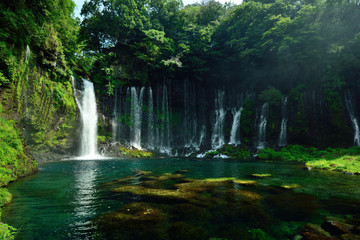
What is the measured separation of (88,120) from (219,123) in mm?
18096

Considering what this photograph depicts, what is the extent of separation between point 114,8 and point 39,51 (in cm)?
1330

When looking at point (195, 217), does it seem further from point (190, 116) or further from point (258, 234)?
point (190, 116)

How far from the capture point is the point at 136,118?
27.2 m

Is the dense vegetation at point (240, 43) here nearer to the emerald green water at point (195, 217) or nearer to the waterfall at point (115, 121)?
the waterfall at point (115, 121)

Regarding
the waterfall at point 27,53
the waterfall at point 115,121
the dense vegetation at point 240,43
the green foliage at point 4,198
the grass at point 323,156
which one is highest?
the dense vegetation at point 240,43

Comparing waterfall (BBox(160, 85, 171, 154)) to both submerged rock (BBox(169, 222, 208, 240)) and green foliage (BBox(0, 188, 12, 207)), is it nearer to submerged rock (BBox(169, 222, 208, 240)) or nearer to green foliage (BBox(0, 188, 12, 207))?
green foliage (BBox(0, 188, 12, 207))

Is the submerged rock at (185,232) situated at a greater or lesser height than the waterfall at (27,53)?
lesser

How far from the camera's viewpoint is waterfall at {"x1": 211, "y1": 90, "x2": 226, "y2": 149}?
27.8 meters

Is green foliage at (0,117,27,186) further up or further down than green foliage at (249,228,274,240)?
further up

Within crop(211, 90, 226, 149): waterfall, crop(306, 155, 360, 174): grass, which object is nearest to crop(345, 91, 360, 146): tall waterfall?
crop(306, 155, 360, 174): grass

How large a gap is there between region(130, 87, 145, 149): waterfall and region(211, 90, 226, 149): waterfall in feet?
35.1

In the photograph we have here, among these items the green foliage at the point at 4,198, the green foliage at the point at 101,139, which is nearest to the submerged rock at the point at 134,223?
the green foliage at the point at 4,198

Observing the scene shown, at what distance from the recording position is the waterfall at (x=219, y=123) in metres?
27.8

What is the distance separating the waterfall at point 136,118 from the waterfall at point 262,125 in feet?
52.3
